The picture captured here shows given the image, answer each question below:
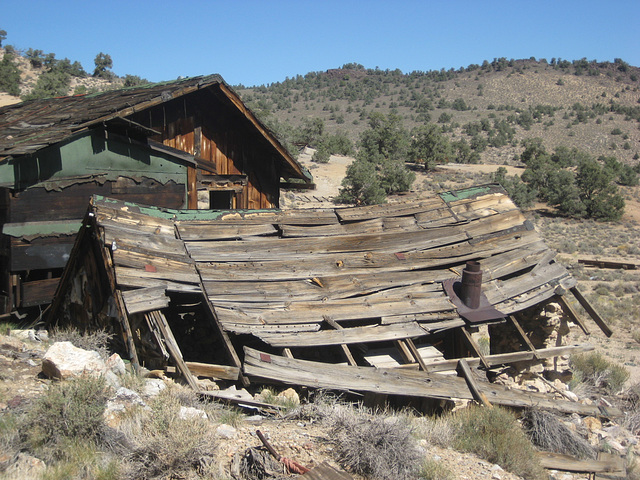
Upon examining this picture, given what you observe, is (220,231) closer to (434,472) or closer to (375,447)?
(375,447)

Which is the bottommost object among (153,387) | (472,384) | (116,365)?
(472,384)

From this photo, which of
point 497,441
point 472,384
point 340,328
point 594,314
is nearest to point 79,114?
point 340,328

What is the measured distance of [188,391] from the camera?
5.46 meters

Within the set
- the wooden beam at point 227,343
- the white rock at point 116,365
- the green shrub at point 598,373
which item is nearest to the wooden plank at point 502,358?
the green shrub at point 598,373

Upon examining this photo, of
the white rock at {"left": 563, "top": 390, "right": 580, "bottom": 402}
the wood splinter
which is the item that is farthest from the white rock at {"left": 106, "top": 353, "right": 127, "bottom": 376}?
the white rock at {"left": 563, "top": 390, "right": 580, "bottom": 402}

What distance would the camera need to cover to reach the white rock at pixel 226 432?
15.9 feet

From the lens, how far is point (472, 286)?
23.2ft

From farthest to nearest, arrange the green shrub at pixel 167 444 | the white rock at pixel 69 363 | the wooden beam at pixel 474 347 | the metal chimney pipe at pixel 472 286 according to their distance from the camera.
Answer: the metal chimney pipe at pixel 472 286 → the wooden beam at pixel 474 347 → the white rock at pixel 69 363 → the green shrub at pixel 167 444

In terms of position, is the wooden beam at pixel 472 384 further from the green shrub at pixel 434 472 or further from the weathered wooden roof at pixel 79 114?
the weathered wooden roof at pixel 79 114

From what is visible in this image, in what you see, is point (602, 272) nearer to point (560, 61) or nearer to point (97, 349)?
point (97, 349)

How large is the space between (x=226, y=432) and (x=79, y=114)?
6371mm

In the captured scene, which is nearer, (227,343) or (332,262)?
(227,343)

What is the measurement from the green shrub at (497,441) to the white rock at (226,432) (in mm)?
2300

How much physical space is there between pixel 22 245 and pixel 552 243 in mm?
23440
